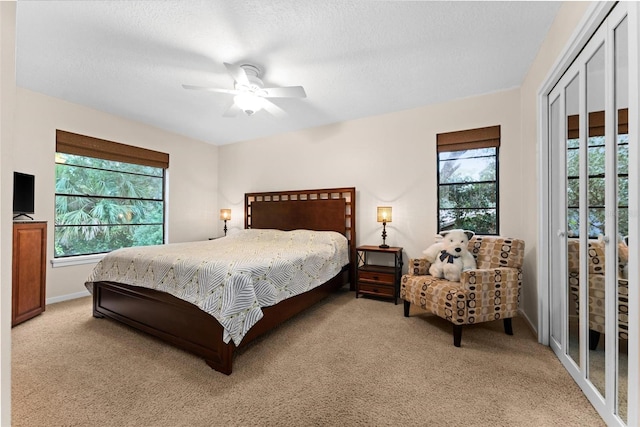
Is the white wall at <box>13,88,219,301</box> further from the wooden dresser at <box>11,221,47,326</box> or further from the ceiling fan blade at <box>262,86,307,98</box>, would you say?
→ the ceiling fan blade at <box>262,86,307,98</box>

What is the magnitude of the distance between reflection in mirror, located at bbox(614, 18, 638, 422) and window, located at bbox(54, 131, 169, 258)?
17.1 ft

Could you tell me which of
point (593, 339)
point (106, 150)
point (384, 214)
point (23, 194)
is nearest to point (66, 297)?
point (23, 194)

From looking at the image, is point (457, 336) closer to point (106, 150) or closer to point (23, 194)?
point (23, 194)

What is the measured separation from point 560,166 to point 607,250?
0.88 meters

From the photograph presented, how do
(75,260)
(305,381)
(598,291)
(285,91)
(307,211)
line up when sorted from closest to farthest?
(598,291), (305,381), (285,91), (75,260), (307,211)

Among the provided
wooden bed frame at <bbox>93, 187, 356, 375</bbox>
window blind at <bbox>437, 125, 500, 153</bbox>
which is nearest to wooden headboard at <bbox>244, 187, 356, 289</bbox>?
wooden bed frame at <bbox>93, 187, 356, 375</bbox>

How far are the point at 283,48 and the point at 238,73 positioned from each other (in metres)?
0.46

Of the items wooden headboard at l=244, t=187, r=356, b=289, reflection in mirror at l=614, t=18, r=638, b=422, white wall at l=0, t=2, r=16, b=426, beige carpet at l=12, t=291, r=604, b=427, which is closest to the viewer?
white wall at l=0, t=2, r=16, b=426

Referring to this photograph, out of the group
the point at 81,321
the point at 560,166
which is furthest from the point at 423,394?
the point at 81,321

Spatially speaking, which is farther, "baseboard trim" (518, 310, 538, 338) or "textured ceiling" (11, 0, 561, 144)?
"baseboard trim" (518, 310, 538, 338)

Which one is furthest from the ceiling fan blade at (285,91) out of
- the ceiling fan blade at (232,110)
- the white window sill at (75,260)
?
the white window sill at (75,260)

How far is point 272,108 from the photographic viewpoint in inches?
137

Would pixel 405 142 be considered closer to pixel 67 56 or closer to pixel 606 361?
pixel 606 361

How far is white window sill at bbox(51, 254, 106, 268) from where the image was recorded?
338cm
